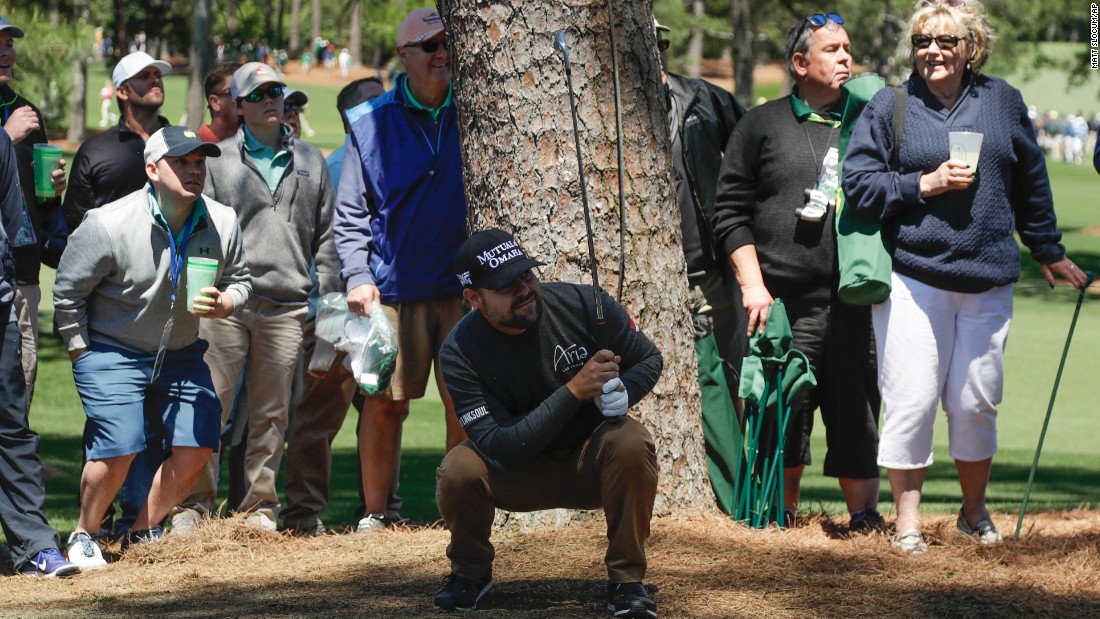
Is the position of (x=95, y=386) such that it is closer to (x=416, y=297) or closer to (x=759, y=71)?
(x=416, y=297)

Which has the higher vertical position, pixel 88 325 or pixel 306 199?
pixel 306 199

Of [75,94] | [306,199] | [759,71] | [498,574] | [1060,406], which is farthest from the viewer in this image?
[759,71]

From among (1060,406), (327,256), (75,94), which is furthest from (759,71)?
(327,256)

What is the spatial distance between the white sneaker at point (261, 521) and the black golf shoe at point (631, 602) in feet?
8.67

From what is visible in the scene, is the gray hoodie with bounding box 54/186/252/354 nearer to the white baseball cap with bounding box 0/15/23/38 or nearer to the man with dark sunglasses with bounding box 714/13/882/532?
the white baseball cap with bounding box 0/15/23/38

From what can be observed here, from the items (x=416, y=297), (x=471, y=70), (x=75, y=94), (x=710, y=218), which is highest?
(x=471, y=70)

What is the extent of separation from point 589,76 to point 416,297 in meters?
1.43

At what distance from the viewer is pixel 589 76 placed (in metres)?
5.95

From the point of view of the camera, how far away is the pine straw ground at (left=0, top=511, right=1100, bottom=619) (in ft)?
16.0

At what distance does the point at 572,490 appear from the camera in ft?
16.1

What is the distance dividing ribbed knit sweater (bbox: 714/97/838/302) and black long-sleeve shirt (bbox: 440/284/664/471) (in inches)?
62.9

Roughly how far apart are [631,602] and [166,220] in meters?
2.74

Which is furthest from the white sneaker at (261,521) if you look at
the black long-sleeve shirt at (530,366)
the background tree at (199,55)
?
the background tree at (199,55)

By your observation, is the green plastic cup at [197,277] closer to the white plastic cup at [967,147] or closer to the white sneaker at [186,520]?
the white sneaker at [186,520]
